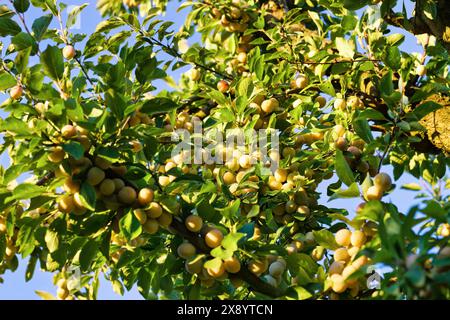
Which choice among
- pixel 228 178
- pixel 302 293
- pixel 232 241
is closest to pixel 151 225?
pixel 232 241

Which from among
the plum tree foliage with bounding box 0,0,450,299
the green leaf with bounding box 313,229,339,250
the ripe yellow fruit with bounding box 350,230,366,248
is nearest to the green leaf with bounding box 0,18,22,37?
the plum tree foliage with bounding box 0,0,450,299

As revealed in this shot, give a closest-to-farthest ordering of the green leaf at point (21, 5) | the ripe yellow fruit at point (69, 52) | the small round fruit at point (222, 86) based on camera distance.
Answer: the green leaf at point (21, 5)
the ripe yellow fruit at point (69, 52)
the small round fruit at point (222, 86)

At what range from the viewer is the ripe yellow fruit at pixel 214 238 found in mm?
1816

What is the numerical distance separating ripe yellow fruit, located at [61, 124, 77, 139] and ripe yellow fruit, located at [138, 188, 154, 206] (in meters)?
0.26

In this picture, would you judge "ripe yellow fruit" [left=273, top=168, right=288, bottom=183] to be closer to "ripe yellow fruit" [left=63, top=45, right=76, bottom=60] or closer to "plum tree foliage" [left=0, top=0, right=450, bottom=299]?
"plum tree foliage" [left=0, top=0, right=450, bottom=299]

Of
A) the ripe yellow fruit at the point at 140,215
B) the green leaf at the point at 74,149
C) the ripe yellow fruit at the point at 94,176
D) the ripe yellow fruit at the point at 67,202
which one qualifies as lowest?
the ripe yellow fruit at the point at 140,215

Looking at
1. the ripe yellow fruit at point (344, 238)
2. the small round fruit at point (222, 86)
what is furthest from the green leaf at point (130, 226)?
the small round fruit at point (222, 86)

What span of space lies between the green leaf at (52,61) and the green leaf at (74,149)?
1.28 feet

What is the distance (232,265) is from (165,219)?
0.81 ft

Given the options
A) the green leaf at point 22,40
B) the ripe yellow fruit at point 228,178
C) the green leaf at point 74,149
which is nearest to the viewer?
the green leaf at point 74,149

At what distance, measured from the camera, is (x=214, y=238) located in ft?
5.95

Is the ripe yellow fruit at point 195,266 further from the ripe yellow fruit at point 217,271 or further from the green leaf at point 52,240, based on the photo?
the green leaf at point 52,240

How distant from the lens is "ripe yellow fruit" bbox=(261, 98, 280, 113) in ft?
8.89

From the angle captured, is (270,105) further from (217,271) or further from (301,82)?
(217,271)
